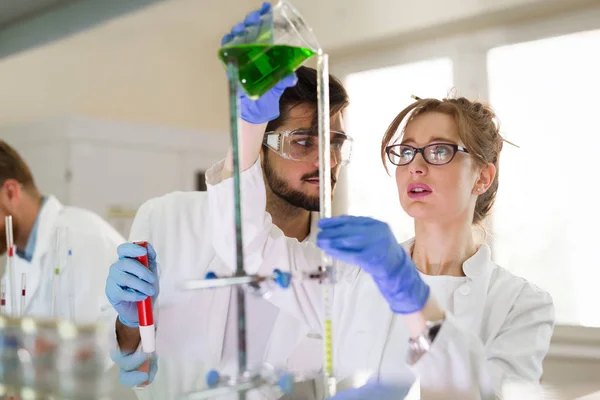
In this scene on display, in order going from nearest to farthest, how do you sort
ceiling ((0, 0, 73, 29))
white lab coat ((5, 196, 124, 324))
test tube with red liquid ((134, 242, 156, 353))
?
test tube with red liquid ((134, 242, 156, 353)) → white lab coat ((5, 196, 124, 324)) → ceiling ((0, 0, 73, 29))

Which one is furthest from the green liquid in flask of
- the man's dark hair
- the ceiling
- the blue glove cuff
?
the ceiling

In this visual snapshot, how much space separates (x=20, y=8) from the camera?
2900 mm

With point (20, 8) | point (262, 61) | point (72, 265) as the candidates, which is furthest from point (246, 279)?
point (20, 8)

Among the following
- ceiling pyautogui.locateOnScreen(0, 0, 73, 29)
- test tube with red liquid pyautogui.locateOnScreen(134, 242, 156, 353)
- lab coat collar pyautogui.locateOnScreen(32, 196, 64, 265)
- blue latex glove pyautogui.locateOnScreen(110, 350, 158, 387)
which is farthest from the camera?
ceiling pyautogui.locateOnScreen(0, 0, 73, 29)

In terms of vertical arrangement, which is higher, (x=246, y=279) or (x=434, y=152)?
(x=434, y=152)

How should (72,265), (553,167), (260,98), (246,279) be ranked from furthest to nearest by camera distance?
(72,265)
(553,167)
(260,98)
(246,279)

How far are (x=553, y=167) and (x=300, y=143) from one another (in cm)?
59

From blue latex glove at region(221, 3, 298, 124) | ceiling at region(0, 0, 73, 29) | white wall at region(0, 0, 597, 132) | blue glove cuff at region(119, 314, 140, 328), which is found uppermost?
ceiling at region(0, 0, 73, 29)

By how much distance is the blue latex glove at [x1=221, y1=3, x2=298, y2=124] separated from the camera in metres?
1.13

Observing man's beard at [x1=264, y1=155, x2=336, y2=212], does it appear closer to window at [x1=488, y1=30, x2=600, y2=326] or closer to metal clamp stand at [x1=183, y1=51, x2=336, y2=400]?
window at [x1=488, y1=30, x2=600, y2=326]

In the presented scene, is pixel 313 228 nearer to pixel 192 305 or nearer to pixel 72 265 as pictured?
A: pixel 192 305

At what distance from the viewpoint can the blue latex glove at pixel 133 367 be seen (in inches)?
49.9

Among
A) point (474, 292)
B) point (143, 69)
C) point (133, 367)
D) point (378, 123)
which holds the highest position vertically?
point (143, 69)

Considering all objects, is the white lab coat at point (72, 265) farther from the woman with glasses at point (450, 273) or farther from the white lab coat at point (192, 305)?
the woman with glasses at point (450, 273)
